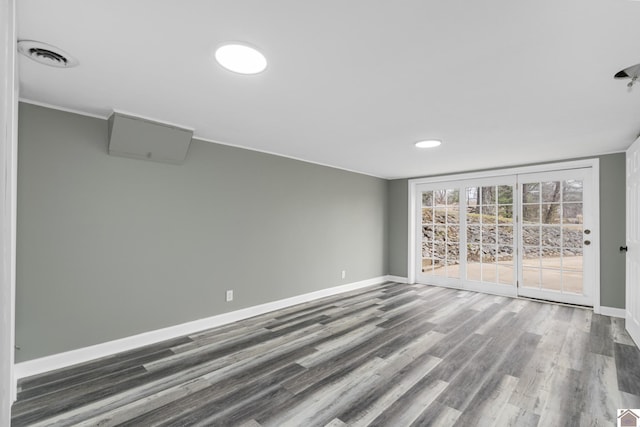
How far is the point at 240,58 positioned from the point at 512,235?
494 cm

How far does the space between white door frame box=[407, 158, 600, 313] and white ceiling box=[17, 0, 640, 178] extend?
3.57 feet

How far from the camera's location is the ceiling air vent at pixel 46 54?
1.68 m

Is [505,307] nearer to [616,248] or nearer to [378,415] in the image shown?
[616,248]

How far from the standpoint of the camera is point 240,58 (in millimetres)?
1812

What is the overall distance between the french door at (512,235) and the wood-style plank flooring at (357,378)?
961mm

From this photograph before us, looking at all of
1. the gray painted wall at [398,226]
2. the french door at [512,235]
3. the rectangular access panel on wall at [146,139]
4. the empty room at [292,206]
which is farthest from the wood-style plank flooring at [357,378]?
the gray painted wall at [398,226]

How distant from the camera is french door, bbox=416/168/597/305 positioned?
14.4ft

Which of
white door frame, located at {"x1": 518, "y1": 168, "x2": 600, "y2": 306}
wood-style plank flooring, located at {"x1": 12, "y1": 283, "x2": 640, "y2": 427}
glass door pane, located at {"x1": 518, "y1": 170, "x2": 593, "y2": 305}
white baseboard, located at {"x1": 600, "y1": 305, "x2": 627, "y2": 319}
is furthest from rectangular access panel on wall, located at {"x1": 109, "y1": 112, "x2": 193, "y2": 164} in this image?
white baseboard, located at {"x1": 600, "y1": 305, "x2": 627, "y2": 319}

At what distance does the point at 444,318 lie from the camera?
3861 mm

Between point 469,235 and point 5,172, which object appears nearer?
point 5,172

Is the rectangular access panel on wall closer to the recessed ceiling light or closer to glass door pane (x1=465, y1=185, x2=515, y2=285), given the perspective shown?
the recessed ceiling light

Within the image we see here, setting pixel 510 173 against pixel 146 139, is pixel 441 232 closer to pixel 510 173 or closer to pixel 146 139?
pixel 510 173

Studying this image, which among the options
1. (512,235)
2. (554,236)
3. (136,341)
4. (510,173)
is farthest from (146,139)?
(554,236)

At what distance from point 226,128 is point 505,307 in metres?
4.46
